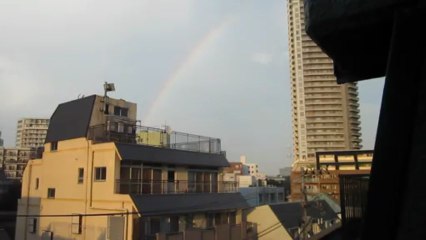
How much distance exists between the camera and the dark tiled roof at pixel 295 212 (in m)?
30.5

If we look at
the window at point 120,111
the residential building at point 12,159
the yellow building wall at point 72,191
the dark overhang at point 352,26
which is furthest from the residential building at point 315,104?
the dark overhang at point 352,26

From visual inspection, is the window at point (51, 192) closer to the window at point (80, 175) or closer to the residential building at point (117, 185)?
the residential building at point (117, 185)

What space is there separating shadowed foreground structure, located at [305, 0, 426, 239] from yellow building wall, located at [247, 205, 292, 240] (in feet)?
92.8

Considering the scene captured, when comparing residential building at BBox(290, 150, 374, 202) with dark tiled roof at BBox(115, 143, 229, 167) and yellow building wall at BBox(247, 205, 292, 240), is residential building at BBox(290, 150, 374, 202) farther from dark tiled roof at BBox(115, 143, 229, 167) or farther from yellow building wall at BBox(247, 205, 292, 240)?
dark tiled roof at BBox(115, 143, 229, 167)

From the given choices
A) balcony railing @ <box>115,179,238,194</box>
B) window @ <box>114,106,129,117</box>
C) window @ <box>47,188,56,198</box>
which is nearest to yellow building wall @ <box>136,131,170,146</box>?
balcony railing @ <box>115,179,238,194</box>

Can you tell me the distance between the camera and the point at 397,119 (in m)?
2.12

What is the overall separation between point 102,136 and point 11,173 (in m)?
66.0

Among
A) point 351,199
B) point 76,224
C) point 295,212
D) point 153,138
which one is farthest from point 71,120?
point 351,199

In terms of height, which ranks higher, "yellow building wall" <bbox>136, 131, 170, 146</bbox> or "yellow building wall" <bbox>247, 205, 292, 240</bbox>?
"yellow building wall" <bbox>136, 131, 170, 146</bbox>

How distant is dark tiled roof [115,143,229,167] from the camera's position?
2273cm

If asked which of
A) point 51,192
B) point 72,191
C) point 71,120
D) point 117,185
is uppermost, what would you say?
point 71,120

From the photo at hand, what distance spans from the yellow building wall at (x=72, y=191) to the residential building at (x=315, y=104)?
4930 centimetres

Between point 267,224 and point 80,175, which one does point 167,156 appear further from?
point 267,224

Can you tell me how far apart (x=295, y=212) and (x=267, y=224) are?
4.49 meters
